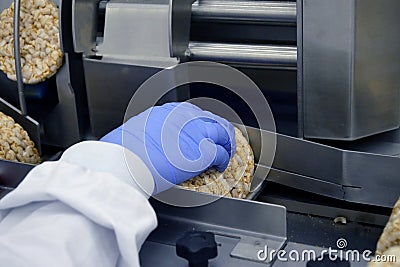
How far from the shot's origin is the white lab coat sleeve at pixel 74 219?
2.77 ft

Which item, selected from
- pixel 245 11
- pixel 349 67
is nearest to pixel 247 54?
pixel 245 11

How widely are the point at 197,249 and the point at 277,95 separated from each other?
60cm

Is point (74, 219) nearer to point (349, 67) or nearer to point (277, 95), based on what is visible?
point (349, 67)

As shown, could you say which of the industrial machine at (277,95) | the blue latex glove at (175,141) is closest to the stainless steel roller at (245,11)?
the industrial machine at (277,95)

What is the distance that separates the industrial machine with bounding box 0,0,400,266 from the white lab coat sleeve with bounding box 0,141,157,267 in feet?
0.40

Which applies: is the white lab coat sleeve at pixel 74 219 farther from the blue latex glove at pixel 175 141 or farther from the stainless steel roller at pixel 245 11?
the stainless steel roller at pixel 245 11

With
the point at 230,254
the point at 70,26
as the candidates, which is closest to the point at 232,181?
the point at 230,254

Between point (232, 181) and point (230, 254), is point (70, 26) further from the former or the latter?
point (230, 254)

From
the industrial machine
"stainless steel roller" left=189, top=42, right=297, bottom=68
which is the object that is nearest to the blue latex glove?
the industrial machine

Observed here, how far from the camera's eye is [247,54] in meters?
1.26

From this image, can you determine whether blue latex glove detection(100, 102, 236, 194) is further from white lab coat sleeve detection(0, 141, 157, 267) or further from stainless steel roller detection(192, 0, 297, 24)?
stainless steel roller detection(192, 0, 297, 24)

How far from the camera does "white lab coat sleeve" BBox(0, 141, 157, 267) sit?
0.84 metres

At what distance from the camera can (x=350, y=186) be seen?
112 cm

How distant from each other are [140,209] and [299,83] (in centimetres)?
45
